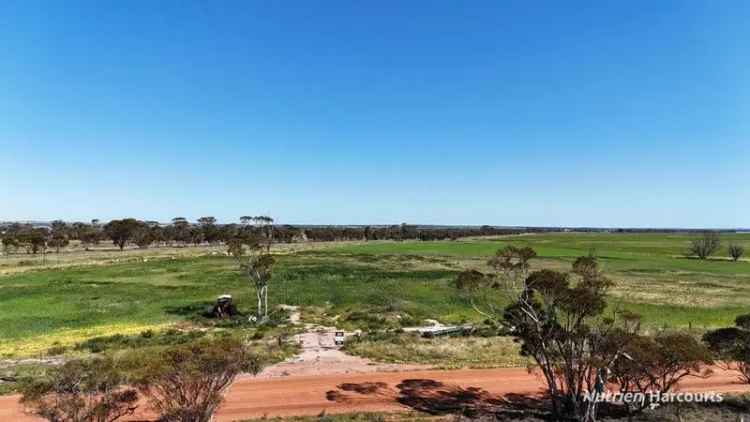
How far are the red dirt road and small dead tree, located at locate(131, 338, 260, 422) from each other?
3082 millimetres

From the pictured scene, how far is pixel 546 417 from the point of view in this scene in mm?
15562

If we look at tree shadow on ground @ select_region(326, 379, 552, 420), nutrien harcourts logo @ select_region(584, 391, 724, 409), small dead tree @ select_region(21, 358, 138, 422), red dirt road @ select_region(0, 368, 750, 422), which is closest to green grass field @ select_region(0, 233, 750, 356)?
nutrien harcourts logo @ select_region(584, 391, 724, 409)

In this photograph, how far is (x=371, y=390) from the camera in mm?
17891

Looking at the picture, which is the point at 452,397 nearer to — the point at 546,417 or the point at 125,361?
the point at 546,417

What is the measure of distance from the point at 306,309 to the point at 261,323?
7.49 m

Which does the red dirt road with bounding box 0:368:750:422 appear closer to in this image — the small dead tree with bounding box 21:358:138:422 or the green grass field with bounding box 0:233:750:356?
the small dead tree with bounding box 21:358:138:422

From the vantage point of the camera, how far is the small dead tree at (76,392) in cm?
1061

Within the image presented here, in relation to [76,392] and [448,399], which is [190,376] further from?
[448,399]

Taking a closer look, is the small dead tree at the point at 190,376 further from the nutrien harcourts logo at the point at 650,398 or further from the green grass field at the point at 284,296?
the green grass field at the point at 284,296

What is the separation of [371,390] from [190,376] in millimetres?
8631

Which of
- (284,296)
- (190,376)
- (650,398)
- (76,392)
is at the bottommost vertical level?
(284,296)

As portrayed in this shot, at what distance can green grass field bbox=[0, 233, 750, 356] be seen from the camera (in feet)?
107

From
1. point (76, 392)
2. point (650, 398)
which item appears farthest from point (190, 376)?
point (650, 398)

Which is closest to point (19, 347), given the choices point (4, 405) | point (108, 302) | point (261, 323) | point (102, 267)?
point (4, 405)
